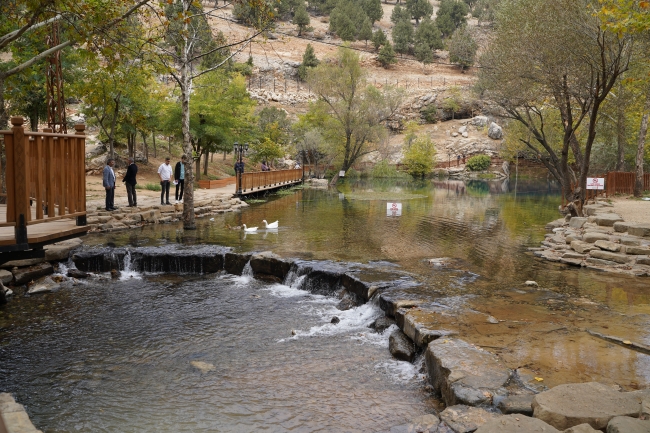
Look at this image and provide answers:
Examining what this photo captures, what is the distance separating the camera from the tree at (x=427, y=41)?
92.2 metres

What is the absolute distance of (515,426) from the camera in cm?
546

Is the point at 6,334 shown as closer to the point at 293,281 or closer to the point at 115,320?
the point at 115,320

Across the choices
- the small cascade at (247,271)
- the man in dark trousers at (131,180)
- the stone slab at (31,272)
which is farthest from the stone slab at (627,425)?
the man in dark trousers at (131,180)

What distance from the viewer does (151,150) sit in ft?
144

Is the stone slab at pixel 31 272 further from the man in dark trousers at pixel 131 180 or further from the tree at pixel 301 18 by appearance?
the tree at pixel 301 18

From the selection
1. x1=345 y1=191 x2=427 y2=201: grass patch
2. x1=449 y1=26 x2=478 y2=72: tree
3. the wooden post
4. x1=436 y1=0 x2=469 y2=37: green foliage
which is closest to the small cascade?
the wooden post

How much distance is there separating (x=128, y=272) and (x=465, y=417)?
1046 cm

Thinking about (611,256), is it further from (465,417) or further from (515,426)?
(515,426)

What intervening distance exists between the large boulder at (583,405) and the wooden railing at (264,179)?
80.0 ft

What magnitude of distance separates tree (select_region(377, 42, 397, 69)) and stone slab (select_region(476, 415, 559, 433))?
83.6 meters

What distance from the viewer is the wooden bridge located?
702 cm

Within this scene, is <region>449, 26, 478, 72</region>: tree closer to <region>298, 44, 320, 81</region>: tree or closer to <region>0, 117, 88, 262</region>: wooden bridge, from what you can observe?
<region>0, 117, 88, 262</region>: wooden bridge

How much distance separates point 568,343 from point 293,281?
6812 mm

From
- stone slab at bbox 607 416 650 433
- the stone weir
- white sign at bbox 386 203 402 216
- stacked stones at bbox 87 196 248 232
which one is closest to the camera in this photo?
stone slab at bbox 607 416 650 433
